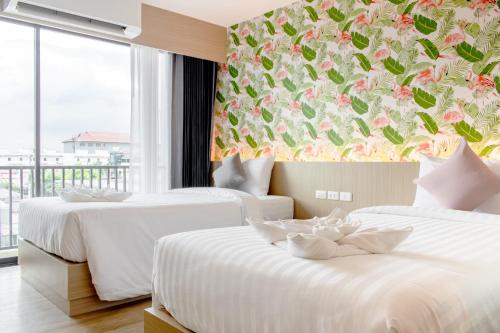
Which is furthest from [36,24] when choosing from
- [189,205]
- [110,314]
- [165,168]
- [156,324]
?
[156,324]

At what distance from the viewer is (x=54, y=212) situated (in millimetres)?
2715

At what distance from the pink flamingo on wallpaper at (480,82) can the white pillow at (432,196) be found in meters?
0.57

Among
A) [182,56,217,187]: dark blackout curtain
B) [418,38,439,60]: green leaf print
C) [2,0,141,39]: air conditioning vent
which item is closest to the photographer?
[418,38,439,60]: green leaf print

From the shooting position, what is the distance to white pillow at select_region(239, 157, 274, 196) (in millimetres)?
4152

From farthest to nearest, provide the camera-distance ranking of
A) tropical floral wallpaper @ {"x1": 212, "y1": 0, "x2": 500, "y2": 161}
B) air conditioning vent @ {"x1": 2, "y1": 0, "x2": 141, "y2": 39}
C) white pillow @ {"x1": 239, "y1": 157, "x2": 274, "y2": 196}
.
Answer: white pillow @ {"x1": 239, "y1": 157, "x2": 274, "y2": 196}, air conditioning vent @ {"x1": 2, "y1": 0, "x2": 141, "y2": 39}, tropical floral wallpaper @ {"x1": 212, "y1": 0, "x2": 500, "y2": 161}

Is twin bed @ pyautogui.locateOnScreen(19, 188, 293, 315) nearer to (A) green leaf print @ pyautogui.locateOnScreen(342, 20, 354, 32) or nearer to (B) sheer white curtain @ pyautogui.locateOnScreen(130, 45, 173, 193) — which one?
(B) sheer white curtain @ pyautogui.locateOnScreen(130, 45, 173, 193)

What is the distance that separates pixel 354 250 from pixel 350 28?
2774mm

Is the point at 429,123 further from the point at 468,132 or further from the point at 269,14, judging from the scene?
the point at 269,14

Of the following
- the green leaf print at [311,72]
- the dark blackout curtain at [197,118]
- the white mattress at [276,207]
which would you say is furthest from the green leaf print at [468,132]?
the dark blackout curtain at [197,118]

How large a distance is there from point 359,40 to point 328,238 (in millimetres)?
2649

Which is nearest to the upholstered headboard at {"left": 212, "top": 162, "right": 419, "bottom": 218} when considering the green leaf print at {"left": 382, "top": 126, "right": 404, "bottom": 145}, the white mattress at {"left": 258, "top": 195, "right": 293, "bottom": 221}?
the white mattress at {"left": 258, "top": 195, "right": 293, "bottom": 221}

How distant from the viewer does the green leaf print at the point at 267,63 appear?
443 cm

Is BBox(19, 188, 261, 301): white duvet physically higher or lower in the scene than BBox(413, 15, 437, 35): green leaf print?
lower

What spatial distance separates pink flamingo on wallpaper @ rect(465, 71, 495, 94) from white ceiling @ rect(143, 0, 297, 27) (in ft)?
6.51
